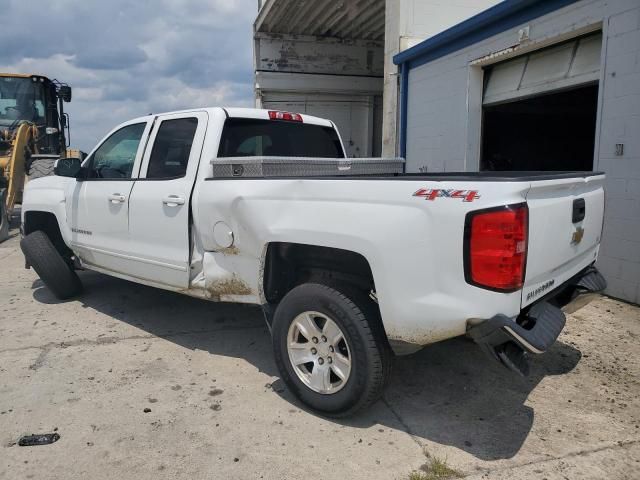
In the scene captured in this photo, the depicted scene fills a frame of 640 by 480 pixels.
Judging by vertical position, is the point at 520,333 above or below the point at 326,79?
below

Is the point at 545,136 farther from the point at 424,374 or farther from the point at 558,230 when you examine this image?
the point at 558,230

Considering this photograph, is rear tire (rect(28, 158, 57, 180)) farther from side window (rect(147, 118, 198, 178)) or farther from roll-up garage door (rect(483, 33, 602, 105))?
roll-up garage door (rect(483, 33, 602, 105))

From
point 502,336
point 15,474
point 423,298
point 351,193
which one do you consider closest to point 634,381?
point 502,336

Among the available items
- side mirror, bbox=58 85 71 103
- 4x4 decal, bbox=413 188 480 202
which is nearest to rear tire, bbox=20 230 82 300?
4x4 decal, bbox=413 188 480 202

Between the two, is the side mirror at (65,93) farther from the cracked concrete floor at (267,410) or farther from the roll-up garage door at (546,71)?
the roll-up garage door at (546,71)

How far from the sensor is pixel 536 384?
378 cm

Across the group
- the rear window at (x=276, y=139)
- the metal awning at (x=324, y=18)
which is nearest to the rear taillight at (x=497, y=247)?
the rear window at (x=276, y=139)

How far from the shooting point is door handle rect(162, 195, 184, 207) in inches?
159

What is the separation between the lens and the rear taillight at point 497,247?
2480 millimetres

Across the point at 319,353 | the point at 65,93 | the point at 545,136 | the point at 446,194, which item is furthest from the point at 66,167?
the point at 545,136

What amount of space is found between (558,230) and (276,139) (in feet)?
8.63

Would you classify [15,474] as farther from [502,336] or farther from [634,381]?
[634,381]

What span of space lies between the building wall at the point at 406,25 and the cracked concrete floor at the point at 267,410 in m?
6.59

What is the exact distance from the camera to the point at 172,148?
4406 mm
